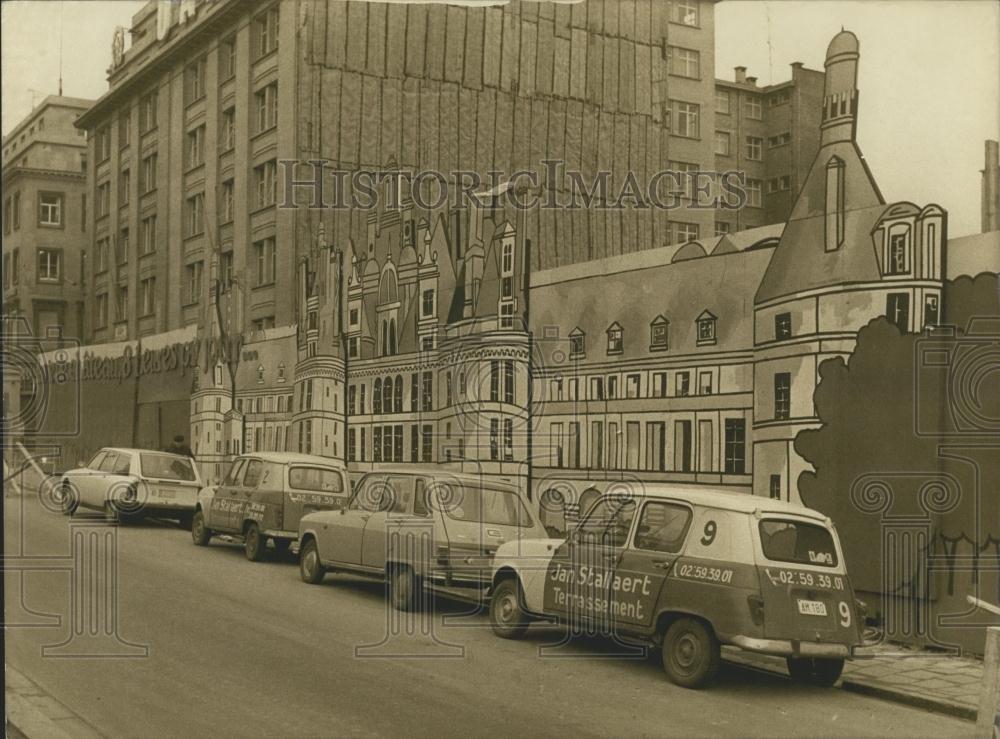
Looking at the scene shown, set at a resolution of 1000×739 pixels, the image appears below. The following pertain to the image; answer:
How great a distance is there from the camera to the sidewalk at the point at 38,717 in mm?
5086

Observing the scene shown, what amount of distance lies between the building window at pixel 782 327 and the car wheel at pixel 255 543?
3.65 m

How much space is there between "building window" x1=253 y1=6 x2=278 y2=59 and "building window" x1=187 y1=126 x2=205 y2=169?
0.60m

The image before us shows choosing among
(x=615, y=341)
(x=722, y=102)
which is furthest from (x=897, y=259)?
(x=615, y=341)

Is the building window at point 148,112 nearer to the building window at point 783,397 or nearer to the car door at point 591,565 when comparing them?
the car door at point 591,565

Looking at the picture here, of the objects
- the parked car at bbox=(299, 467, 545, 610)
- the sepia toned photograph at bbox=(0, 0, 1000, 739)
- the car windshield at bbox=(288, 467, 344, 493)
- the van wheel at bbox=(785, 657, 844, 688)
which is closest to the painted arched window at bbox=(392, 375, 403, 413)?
the sepia toned photograph at bbox=(0, 0, 1000, 739)

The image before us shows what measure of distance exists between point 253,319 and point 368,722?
2.33m

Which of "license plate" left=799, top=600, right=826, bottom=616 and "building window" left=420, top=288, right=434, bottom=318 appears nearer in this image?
"license plate" left=799, top=600, right=826, bottom=616

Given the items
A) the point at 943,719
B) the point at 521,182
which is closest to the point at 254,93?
the point at 521,182

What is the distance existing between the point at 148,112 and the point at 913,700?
18.3 ft

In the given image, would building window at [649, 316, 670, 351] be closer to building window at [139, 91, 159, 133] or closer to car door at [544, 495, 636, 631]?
car door at [544, 495, 636, 631]

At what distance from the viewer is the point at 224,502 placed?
6863mm

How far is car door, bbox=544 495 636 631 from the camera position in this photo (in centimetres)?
718

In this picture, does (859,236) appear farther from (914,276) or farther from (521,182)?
(521,182)

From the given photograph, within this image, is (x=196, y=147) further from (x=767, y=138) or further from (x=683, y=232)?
(x=767, y=138)
